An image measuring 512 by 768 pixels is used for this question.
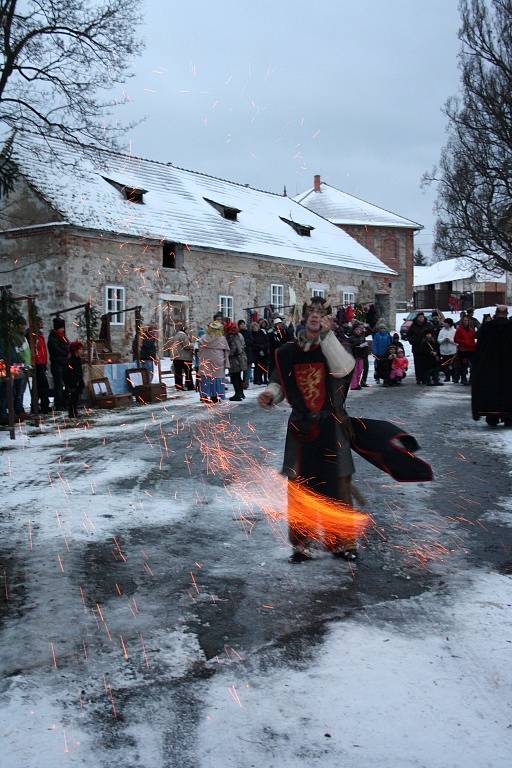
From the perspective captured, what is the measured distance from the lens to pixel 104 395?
1470 cm

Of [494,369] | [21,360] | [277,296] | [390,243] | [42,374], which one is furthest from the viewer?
[390,243]

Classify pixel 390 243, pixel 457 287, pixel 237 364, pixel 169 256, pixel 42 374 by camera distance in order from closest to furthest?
pixel 42 374 < pixel 237 364 < pixel 169 256 < pixel 390 243 < pixel 457 287

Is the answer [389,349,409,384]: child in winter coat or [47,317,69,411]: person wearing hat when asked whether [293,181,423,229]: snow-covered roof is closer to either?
[389,349,409,384]: child in winter coat

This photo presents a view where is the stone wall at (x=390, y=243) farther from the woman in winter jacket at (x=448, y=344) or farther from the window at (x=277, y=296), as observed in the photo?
the woman in winter jacket at (x=448, y=344)

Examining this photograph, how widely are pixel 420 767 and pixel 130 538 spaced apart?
3.35 m

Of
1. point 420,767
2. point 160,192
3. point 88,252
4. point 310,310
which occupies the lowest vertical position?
point 420,767

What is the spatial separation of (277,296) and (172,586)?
85.5ft

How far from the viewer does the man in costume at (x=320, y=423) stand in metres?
→ 5.30

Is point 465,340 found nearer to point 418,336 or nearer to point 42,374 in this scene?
point 418,336

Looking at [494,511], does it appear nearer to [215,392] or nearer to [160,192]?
[215,392]

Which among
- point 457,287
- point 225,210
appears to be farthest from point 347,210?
point 457,287

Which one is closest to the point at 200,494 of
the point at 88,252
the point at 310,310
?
the point at 310,310

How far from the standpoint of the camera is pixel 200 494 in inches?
280

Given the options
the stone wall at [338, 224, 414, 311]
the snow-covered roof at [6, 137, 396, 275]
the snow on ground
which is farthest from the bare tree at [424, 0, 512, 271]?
the snow on ground
